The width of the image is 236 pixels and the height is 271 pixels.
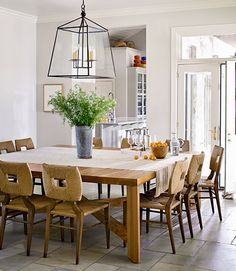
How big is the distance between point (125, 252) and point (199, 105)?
3.54m

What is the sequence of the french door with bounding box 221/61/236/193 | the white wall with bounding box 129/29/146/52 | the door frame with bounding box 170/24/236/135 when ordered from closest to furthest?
1. the french door with bounding box 221/61/236/193
2. the door frame with bounding box 170/24/236/135
3. the white wall with bounding box 129/29/146/52

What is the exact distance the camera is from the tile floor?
3.81 m

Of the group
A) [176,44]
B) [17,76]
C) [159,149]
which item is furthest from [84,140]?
[17,76]

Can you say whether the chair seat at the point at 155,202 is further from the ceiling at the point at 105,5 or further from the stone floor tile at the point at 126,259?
the ceiling at the point at 105,5

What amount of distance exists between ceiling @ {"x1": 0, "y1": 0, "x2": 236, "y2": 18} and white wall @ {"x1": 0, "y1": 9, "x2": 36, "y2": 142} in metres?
0.31

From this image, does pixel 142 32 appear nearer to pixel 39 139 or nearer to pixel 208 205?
pixel 39 139

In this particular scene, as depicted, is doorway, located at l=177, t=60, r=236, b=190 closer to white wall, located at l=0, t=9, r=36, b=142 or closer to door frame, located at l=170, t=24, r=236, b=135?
door frame, located at l=170, t=24, r=236, b=135

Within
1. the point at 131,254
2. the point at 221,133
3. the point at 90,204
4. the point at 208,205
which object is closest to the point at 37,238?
the point at 90,204

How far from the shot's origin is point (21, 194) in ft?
13.3

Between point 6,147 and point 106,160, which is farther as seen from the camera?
point 6,147

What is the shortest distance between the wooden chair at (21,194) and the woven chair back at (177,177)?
113 centimetres

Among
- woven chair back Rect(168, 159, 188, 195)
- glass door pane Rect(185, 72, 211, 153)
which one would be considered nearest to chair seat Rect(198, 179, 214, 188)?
woven chair back Rect(168, 159, 188, 195)

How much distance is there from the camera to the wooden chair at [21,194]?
400 cm

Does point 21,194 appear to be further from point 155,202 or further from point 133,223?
point 155,202
